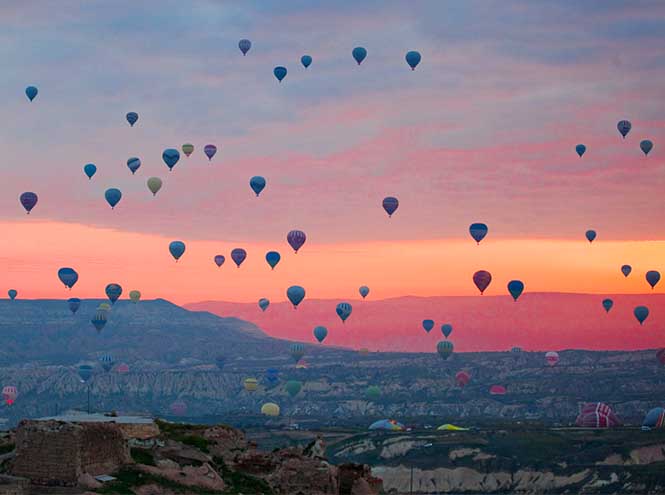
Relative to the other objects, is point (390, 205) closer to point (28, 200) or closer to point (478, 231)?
point (478, 231)

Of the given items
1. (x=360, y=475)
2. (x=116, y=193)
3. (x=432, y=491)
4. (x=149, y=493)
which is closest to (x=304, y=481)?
(x=360, y=475)

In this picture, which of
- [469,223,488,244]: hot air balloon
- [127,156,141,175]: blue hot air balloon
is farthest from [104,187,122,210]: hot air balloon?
[469,223,488,244]: hot air balloon

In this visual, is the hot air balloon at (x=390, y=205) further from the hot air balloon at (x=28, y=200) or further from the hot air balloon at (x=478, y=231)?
the hot air balloon at (x=28, y=200)

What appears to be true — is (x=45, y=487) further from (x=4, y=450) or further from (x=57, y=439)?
(x=4, y=450)

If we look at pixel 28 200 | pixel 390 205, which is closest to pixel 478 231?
pixel 390 205

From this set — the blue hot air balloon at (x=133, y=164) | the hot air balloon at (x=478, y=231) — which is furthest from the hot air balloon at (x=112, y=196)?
the hot air balloon at (x=478, y=231)

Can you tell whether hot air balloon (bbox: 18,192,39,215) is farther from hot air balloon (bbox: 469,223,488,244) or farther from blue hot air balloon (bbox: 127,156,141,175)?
hot air balloon (bbox: 469,223,488,244)
